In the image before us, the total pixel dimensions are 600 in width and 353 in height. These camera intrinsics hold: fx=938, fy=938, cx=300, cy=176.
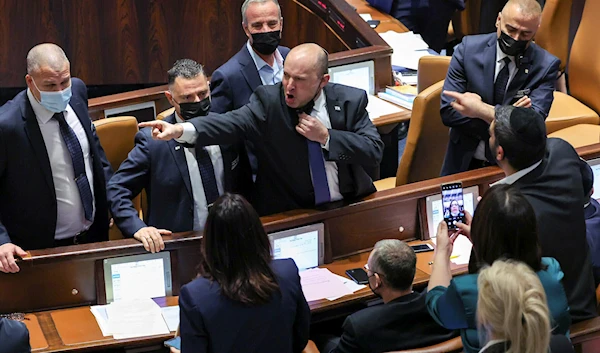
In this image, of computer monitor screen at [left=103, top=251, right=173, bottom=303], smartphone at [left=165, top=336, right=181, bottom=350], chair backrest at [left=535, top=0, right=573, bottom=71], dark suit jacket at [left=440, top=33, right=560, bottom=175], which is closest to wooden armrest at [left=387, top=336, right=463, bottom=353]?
smartphone at [left=165, top=336, right=181, bottom=350]

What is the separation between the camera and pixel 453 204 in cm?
344

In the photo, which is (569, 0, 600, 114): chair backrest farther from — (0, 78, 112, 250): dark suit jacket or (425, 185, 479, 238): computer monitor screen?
(0, 78, 112, 250): dark suit jacket

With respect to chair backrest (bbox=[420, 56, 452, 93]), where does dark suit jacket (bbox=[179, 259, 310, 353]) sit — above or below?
below

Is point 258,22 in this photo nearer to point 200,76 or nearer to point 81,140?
point 200,76

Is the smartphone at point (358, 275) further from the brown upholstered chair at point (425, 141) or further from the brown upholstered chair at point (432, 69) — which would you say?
the brown upholstered chair at point (432, 69)

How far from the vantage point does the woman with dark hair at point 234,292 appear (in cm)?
248

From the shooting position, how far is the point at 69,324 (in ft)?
10.0

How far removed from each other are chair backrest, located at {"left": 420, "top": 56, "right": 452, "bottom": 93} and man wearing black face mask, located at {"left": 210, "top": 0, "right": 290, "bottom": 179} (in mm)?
1060

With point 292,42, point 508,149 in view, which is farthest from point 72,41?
point 508,149

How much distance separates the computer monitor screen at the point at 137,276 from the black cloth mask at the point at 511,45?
1.60m

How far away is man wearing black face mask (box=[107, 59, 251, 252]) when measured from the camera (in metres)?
3.28

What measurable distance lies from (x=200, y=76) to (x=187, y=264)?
657mm

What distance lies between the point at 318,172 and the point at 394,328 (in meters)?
0.71

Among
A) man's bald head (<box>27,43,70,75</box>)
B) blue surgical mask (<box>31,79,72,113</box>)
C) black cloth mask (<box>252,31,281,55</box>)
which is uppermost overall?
man's bald head (<box>27,43,70,75</box>)
